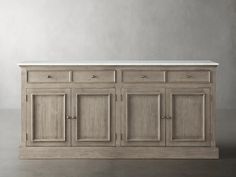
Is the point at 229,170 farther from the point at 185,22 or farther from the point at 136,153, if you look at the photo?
the point at 185,22

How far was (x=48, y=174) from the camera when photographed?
428 centimetres

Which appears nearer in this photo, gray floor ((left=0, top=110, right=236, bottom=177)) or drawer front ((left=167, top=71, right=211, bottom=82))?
gray floor ((left=0, top=110, right=236, bottom=177))

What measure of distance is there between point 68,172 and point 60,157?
1.81 feet

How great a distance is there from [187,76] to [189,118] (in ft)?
1.26

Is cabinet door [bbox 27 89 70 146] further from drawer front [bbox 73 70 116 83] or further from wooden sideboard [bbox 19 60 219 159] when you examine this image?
drawer front [bbox 73 70 116 83]

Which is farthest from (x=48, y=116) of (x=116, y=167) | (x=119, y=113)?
(x=116, y=167)

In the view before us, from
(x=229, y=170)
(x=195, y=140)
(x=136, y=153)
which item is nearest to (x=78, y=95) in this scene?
(x=136, y=153)

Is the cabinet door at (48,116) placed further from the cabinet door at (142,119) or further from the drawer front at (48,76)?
the cabinet door at (142,119)

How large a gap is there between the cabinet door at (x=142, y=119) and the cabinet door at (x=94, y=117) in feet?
0.42

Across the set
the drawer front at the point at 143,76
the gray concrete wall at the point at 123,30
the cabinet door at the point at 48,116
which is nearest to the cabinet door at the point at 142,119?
the drawer front at the point at 143,76

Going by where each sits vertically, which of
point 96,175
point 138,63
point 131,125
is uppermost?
point 138,63

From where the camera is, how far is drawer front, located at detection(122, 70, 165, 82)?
16.0 feet

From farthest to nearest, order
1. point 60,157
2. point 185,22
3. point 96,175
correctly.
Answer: point 185,22, point 60,157, point 96,175

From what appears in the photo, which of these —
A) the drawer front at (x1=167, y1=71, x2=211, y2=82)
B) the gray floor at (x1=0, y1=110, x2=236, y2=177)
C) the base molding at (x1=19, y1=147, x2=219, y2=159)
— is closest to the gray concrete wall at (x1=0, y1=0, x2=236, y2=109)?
the gray floor at (x1=0, y1=110, x2=236, y2=177)
